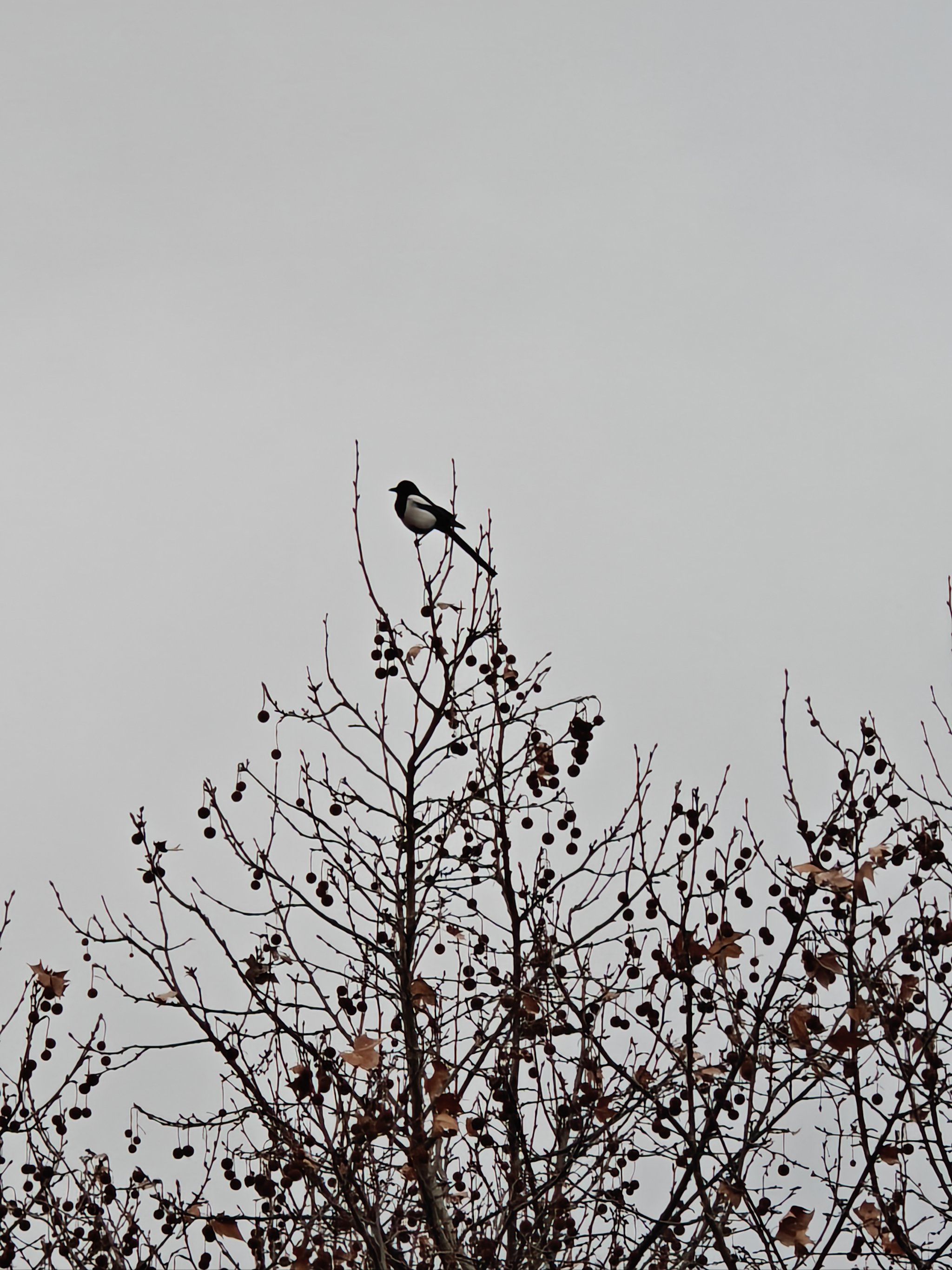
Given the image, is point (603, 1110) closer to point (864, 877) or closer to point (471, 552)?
point (864, 877)

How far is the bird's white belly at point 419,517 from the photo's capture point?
325 inches

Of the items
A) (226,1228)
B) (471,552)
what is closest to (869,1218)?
(226,1228)

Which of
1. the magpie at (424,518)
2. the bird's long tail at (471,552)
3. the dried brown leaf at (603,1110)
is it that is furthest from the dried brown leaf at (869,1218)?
the magpie at (424,518)

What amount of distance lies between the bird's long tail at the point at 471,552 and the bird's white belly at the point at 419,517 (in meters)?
0.19

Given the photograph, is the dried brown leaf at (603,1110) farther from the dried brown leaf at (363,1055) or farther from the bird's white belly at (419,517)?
the bird's white belly at (419,517)

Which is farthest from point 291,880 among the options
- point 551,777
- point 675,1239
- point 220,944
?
point 675,1239

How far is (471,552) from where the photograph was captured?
8.12 metres

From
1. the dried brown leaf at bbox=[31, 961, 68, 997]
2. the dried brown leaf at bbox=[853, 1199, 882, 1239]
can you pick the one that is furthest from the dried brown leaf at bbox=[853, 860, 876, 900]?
the dried brown leaf at bbox=[31, 961, 68, 997]

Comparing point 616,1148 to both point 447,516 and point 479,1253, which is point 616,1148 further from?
point 447,516

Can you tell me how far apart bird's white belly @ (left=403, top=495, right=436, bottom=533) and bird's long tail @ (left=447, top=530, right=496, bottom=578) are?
19cm

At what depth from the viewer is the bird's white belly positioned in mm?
8266

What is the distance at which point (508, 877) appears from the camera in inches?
221

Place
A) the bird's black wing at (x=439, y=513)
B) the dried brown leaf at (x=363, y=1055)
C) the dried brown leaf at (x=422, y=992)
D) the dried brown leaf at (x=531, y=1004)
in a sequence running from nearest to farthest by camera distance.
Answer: the dried brown leaf at (x=363, y=1055) < the dried brown leaf at (x=422, y=992) < the dried brown leaf at (x=531, y=1004) < the bird's black wing at (x=439, y=513)

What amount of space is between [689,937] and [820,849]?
0.76 m
